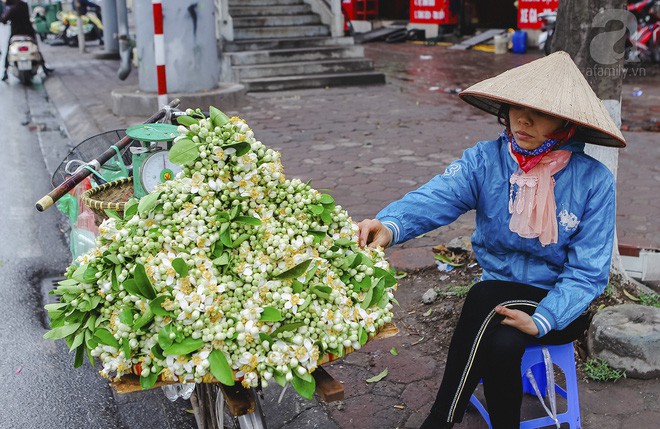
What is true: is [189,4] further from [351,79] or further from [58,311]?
[58,311]

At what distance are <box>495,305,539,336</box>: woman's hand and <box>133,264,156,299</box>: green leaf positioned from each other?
1.13 meters

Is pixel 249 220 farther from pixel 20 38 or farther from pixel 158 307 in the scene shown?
pixel 20 38

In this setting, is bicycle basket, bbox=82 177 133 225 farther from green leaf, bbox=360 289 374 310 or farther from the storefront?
the storefront

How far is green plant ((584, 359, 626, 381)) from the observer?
315 cm

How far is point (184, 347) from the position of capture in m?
Answer: 1.68

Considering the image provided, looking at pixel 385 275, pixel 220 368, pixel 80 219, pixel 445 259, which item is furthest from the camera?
pixel 445 259

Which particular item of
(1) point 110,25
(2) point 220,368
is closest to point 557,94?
(2) point 220,368

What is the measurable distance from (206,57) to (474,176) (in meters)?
7.42

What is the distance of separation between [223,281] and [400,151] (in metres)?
5.82

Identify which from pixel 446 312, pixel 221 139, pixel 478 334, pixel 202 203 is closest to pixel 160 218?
pixel 202 203

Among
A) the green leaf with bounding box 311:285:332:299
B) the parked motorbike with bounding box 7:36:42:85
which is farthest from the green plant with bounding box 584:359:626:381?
the parked motorbike with bounding box 7:36:42:85

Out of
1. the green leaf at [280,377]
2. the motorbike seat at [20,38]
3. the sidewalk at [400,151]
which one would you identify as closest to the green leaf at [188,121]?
the green leaf at [280,377]

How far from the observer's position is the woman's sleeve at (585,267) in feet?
7.64

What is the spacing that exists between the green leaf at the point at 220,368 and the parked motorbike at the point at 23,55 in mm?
12933
